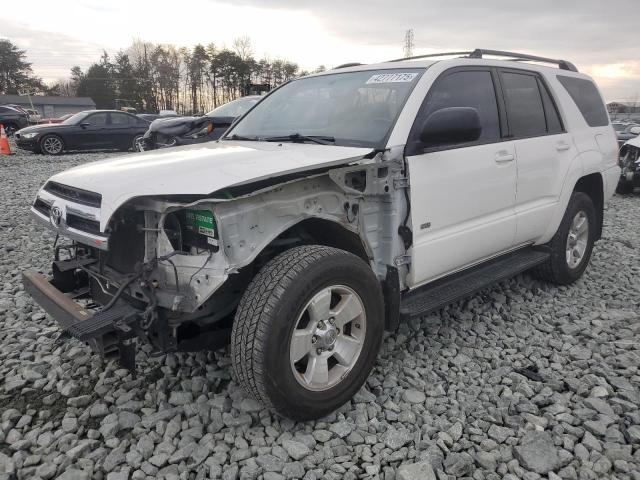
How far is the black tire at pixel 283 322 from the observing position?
2.38 meters

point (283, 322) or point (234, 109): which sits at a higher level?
point (234, 109)

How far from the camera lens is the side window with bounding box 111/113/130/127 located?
51.4 ft

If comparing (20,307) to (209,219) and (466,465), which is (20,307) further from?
(466,465)

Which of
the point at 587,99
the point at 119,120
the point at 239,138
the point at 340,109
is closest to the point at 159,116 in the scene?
the point at 119,120

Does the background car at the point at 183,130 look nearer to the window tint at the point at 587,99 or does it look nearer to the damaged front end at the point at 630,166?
the window tint at the point at 587,99

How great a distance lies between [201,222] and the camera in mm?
2416

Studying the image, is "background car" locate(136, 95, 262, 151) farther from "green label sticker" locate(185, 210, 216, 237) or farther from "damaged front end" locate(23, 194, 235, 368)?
"green label sticker" locate(185, 210, 216, 237)

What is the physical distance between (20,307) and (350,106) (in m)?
3.05

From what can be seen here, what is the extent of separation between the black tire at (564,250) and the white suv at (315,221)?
13.3 inches

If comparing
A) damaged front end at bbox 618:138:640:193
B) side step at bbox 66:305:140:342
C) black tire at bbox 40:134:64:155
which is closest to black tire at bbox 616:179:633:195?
damaged front end at bbox 618:138:640:193

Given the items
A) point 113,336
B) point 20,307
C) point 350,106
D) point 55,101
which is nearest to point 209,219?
point 113,336

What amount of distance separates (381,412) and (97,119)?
15.3 meters

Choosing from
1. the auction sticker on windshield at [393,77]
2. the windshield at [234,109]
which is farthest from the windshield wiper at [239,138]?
the windshield at [234,109]

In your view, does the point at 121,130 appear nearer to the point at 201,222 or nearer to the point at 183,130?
the point at 183,130
